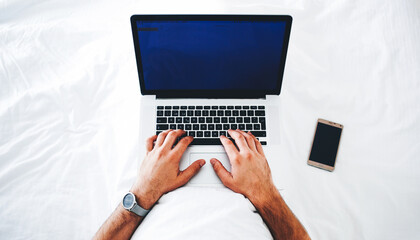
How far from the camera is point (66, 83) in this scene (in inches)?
36.5

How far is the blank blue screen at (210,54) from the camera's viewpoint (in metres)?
0.72

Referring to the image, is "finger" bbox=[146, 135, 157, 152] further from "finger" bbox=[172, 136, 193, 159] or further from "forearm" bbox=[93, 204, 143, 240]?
"forearm" bbox=[93, 204, 143, 240]

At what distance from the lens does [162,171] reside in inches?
30.5

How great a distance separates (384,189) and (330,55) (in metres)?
0.47

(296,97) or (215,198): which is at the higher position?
(296,97)

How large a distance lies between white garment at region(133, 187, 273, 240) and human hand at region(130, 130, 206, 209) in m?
0.06

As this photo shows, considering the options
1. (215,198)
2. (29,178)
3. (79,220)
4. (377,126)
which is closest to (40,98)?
(29,178)

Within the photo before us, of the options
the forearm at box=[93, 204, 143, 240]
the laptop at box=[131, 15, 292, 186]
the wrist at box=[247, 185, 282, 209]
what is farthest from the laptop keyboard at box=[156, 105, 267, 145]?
the forearm at box=[93, 204, 143, 240]

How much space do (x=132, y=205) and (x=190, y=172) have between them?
0.59 feet

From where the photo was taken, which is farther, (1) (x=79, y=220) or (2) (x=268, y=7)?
(2) (x=268, y=7)

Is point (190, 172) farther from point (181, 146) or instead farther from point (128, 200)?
point (128, 200)

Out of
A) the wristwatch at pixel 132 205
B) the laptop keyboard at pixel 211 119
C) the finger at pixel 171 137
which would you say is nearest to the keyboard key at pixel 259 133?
the laptop keyboard at pixel 211 119

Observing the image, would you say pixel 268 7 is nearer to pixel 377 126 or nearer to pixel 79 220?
pixel 377 126

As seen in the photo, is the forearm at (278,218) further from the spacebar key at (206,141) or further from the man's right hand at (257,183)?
the spacebar key at (206,141)
